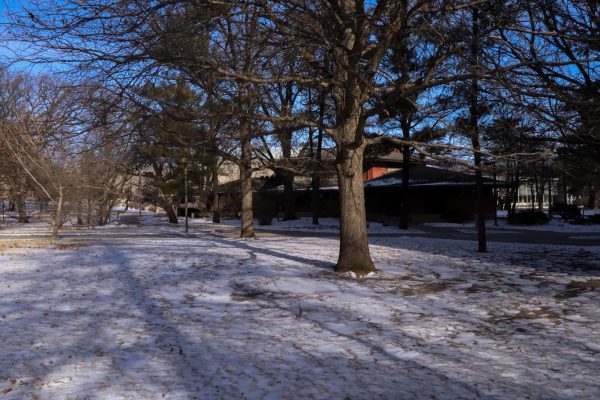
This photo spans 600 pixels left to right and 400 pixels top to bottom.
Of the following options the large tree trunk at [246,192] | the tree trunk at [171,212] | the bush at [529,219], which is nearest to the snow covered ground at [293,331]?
the large tree trunk at [246,192]

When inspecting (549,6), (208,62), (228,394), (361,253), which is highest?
(549,6)

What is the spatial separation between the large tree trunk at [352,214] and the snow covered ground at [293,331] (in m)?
0.48

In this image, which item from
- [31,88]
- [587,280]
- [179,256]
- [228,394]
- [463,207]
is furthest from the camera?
[463,207]

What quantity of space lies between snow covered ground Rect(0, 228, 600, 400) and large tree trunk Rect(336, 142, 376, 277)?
48cm

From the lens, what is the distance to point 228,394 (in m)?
4.54

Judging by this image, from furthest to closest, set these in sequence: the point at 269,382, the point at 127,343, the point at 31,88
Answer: the point at 31,88, the point at 127,343, the point at 269,382

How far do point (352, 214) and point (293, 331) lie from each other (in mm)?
4567

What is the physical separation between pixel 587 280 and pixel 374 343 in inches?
252

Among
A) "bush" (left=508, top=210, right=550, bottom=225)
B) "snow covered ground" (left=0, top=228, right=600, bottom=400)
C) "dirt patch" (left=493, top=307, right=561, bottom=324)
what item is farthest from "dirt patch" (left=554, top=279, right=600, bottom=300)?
"bush" (left=508, top=210, right=550, bottom=225)

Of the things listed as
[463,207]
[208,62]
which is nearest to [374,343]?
[208,62]

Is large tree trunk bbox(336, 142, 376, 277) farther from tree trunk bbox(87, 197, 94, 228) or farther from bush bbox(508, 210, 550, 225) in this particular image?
bush bbox(508, 210, 550, 225)

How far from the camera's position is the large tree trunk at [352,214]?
10.8 m

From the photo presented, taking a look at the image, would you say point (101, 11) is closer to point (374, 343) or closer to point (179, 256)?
point (374, 343)

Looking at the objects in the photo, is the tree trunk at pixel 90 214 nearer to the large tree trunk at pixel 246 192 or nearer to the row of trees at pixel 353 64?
the large tree trunk at pixel 246 192
